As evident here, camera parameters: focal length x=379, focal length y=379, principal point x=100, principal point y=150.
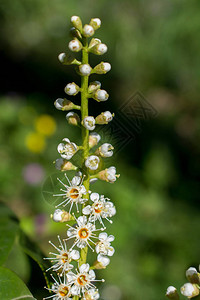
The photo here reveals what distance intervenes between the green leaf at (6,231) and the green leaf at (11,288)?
0.59 ft

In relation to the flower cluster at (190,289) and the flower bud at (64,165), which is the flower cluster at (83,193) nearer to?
the flower bud at (64,165)

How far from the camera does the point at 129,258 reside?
13.3 feet

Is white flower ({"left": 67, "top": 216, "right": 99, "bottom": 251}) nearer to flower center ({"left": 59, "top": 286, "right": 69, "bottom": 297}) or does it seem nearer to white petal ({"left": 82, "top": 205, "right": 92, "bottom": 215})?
white petal ({"left": 82, "top": 205, "right": 92, "bottom": 215})

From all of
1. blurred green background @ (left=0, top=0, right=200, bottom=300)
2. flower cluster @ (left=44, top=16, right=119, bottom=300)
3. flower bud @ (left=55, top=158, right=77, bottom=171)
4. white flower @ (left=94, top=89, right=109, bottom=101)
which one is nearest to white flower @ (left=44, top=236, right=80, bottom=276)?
flower cluster @ (left=44, top=16, right=119, bottom=300)

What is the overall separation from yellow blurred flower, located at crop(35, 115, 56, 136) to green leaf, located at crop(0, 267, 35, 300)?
13.2ft

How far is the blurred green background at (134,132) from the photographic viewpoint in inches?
159

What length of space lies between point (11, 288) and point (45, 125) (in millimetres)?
4157

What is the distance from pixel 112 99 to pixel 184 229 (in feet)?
9.09

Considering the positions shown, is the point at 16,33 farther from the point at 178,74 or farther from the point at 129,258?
the point at 129,258

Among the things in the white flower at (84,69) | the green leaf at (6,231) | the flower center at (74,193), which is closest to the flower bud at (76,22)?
the white flower at (84,69)

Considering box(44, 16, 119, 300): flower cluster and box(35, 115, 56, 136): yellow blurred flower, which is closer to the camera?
box(44, 16, 119, 300): flower cluster

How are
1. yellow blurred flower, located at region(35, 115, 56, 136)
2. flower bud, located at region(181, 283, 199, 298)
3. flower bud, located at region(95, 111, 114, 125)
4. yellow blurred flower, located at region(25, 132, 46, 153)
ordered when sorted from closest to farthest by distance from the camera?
flower bud, located at region(181, 283, 199, 298), flower bud, located at region(95, 111, 114, 125), yellow blurred flower, located at region(25, 132, 46, 153), yellow blurred flower, located at region(35, 115, 56, 136)

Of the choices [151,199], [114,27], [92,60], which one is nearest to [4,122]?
[92,60]

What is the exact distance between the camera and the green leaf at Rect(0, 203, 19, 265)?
54.2 inches
